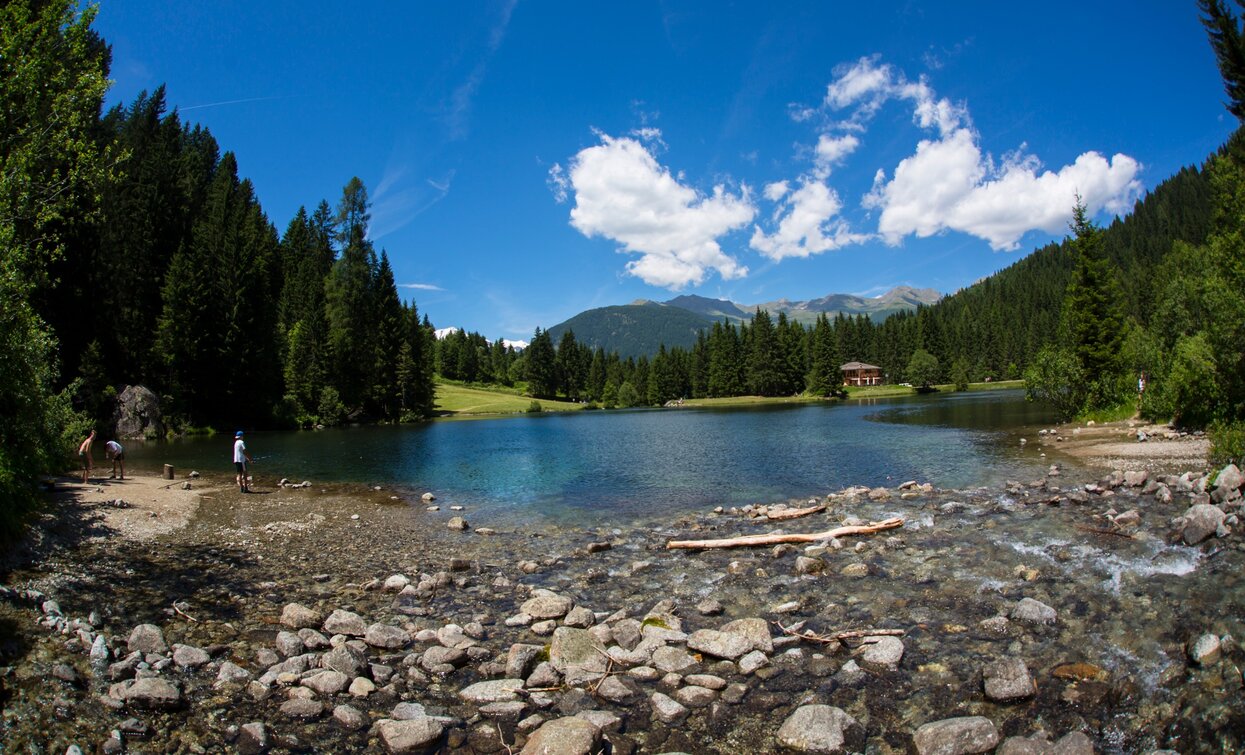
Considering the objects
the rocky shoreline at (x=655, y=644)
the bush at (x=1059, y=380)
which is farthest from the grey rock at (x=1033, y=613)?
the bush at (x=1059, y=380)

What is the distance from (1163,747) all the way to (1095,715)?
0.69 m

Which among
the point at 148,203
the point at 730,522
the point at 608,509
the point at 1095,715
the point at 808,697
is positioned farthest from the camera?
the point at 148,203

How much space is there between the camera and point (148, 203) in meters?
73.8

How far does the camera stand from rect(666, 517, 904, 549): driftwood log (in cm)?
1697

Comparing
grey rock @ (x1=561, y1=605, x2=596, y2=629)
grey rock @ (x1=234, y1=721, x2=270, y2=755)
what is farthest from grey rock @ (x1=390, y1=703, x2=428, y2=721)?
grey rock @ (x1=561, y1=605, x2=596, y2=629)

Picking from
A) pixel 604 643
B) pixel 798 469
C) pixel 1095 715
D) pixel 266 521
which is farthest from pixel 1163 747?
pixel 798 469

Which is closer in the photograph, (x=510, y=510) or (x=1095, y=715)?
(x=1095, y=715)

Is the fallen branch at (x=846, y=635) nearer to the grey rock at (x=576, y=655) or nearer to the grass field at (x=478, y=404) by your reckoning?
the grey rock at (x=576, y=655)

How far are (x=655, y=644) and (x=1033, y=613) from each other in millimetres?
6568

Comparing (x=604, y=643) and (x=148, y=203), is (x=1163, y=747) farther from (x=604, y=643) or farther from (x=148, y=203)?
(x=148, y=203)

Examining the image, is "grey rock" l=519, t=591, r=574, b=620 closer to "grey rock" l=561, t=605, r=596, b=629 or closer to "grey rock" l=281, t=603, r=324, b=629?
"grey rock" l=561, t=605, r=596, b=629

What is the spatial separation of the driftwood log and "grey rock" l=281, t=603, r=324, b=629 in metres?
9.57

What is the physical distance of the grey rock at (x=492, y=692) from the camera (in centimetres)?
854

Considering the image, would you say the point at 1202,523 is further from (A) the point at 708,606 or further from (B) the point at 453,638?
(B) the point at 453,638
